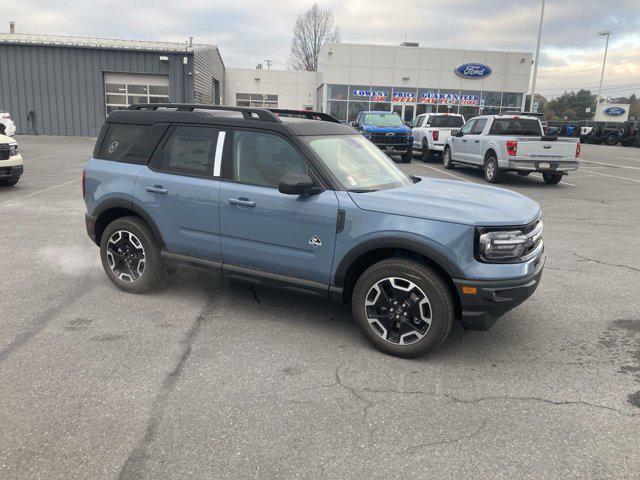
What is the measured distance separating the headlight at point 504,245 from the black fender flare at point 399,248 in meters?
0.23

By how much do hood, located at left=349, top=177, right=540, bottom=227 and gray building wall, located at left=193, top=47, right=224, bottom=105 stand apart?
28856 mm

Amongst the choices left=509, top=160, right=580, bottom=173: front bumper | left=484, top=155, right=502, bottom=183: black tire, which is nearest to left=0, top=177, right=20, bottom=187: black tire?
left=484, top=155, right=502, bottom=183: black tire

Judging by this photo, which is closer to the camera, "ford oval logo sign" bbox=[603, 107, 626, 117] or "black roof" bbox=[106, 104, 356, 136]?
"black roof" bbox=[106, 104, 356, 136]

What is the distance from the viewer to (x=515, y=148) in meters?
13.6

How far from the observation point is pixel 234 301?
5.09 metres

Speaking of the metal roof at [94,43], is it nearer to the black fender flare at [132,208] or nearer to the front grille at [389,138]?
the front grille at [389,138]

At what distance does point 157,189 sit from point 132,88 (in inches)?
1125

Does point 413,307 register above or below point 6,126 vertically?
below

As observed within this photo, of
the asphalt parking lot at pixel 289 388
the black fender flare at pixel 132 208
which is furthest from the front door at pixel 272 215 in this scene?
the black fender flare at pixel 132 208

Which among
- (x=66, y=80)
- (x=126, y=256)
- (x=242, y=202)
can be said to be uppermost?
(x=66, y=80)

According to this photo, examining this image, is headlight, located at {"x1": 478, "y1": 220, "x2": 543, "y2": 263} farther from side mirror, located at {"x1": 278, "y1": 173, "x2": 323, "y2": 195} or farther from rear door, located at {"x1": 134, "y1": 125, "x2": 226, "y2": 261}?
rear door, located at {"x1": 134, "y1": 125, "x2": 226, "y2": 261}

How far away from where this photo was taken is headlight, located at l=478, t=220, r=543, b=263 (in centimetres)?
364

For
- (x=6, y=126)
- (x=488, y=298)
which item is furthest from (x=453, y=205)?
(x=6, y=126)

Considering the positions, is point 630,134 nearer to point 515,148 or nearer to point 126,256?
point 515,148
